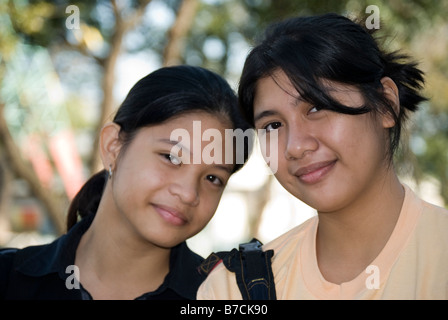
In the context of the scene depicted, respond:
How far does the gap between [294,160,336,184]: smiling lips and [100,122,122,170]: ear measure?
1188 millimetres

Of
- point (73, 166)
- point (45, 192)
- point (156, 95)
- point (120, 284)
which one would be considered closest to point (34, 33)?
point (45, 192)

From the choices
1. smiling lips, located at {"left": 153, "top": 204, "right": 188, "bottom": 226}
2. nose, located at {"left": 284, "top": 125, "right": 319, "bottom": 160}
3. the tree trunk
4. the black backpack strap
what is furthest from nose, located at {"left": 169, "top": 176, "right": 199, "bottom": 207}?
the tree trunk

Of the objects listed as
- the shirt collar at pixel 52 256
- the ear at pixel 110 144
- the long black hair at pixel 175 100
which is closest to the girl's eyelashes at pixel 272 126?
the long black hair at pixel 175 100

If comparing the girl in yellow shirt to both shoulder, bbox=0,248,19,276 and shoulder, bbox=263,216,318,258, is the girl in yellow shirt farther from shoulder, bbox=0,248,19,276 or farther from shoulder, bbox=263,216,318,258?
shoulder, bbox=0,248,19,276

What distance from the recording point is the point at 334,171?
205cm

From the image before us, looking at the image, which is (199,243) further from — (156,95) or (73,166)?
(156,95)

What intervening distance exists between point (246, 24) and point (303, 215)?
20.2 ft

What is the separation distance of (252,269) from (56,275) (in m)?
1.14

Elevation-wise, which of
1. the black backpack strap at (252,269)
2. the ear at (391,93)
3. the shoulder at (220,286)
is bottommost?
the shoulder at (220,286)

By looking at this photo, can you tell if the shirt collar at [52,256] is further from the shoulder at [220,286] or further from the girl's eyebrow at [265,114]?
the girl's eyebrow at [265,114]

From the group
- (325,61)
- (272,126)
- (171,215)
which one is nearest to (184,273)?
(171,215)

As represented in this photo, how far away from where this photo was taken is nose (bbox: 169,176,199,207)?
2502mm

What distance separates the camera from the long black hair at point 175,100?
2.71 m

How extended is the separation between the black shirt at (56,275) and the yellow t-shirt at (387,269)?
49 centimetres
